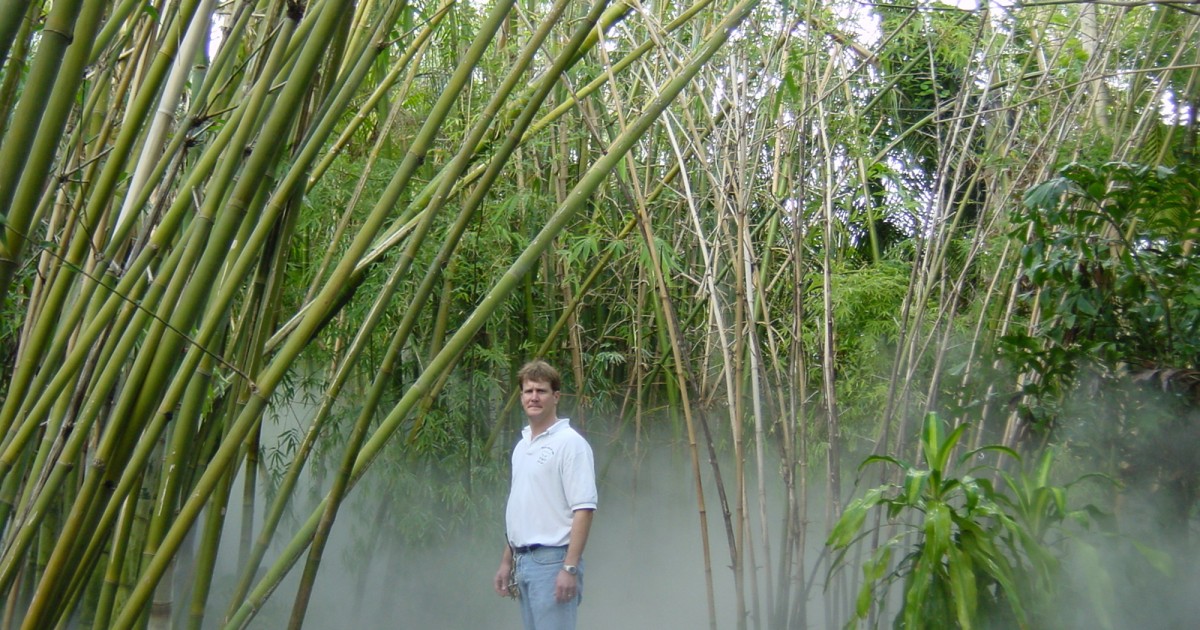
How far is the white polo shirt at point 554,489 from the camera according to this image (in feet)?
7.66

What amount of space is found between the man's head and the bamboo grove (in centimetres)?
27

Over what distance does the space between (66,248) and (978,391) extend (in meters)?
2.11

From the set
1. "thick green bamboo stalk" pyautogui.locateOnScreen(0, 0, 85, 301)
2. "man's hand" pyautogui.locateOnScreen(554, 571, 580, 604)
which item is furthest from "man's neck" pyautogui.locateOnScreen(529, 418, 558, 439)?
"thick green bamboo stalk" pyautogui.locateOnScreen(0, 0, 85, 301)

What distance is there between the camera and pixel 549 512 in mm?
2367

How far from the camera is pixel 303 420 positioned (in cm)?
344

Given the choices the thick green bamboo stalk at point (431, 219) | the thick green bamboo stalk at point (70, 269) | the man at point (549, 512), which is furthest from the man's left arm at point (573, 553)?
the thick green bamboo stalk at point (70, 269)

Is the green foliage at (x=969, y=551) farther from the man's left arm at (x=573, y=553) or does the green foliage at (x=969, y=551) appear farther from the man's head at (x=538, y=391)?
the man's head at (x=538, y=391)

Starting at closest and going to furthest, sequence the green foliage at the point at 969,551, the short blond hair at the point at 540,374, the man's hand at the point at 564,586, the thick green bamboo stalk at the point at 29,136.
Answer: the thick green bamboo stalk at the point at 29,136, the green foliage at the point at 969,551, the man's hand at the point at 564,586, the short blond hair at the point at 540,374

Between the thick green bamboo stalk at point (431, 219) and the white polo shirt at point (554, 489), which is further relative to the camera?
the white polo shirt at point (554, 489)

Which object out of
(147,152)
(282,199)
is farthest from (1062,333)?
(147,152)

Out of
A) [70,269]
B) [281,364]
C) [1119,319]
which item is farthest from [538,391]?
[1119,319]

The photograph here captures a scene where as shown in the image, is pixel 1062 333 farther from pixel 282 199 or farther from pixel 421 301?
pixel 282 199

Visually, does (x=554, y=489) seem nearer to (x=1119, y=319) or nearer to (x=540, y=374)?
(x=540, y=374)

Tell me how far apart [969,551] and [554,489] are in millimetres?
952
